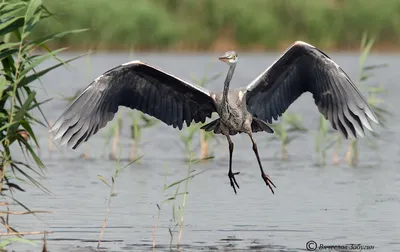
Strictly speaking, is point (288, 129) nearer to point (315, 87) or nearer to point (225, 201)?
point (225, 201)

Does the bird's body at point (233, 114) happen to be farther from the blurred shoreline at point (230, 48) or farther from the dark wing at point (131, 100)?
the blurred shoreline at point (230, 48)

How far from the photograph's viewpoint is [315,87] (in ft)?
32.2

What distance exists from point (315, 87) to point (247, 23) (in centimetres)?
2592

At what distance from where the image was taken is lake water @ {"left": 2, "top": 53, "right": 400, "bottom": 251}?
28.8ft

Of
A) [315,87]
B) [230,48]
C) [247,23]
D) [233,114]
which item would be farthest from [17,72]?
[230,48]

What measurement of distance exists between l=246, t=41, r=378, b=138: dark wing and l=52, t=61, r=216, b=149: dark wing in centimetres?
57

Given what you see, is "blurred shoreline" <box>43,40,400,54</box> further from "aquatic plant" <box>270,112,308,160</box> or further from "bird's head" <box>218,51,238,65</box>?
"bird's head" <box>218,51,238,65</box>

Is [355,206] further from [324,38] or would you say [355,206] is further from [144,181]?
[324,38]

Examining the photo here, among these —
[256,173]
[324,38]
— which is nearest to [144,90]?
A: [256,173]

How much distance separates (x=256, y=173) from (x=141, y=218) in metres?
4.03

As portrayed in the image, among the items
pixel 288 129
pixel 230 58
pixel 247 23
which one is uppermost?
pixel 247 23

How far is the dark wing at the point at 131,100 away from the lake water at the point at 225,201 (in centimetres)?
31

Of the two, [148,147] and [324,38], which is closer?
[148,147]

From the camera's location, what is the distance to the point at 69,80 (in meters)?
32.6
